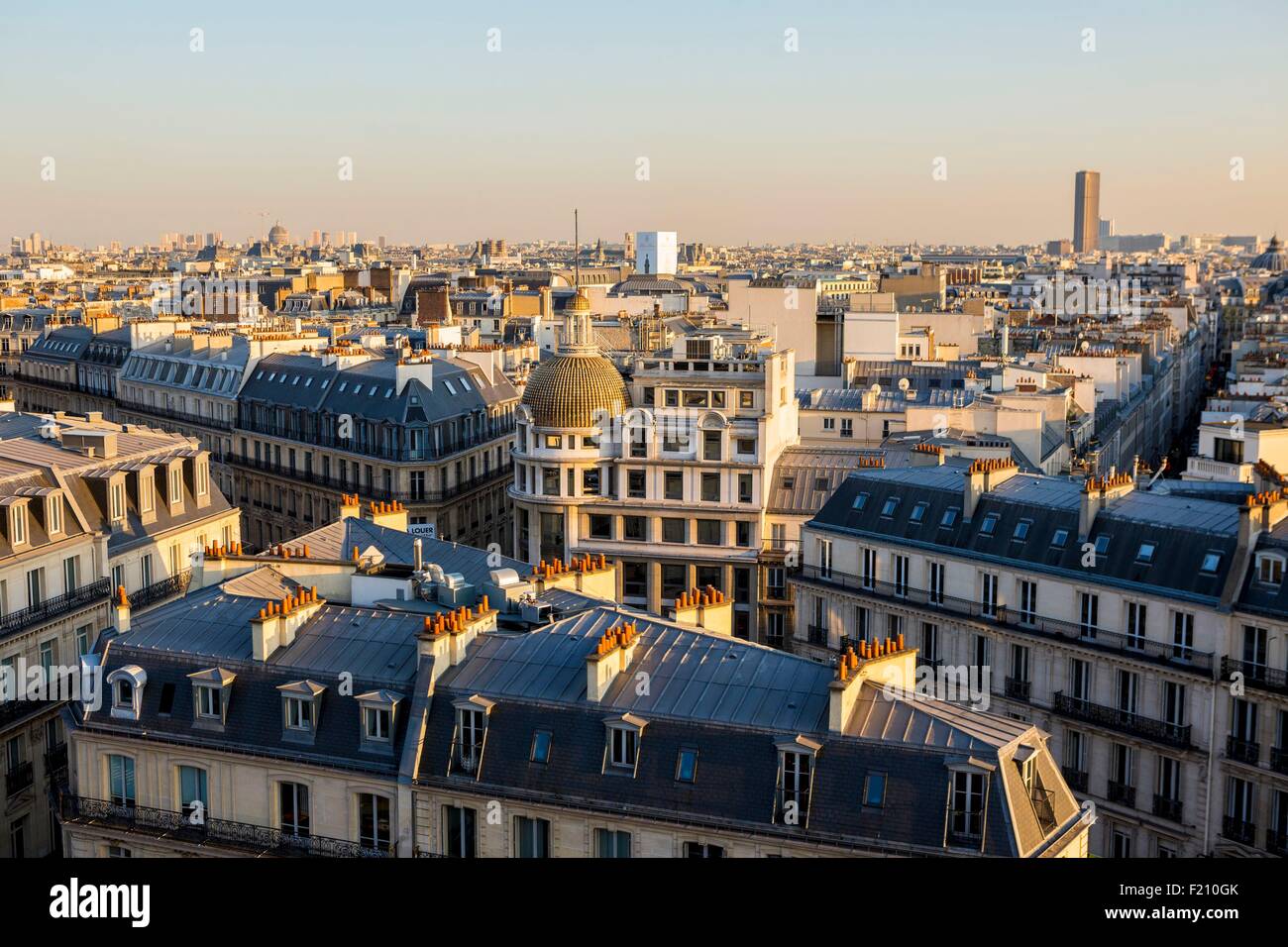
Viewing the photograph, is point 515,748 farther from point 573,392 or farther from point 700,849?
point 573,392

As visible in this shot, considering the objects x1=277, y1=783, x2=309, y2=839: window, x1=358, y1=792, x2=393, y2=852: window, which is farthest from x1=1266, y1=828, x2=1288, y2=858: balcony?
x1=277, y1=783, x2=309, y2=839: window

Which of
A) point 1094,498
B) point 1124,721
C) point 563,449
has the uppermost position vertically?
point 1094,498

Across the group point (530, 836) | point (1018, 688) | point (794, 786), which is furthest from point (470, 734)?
point (1018, 688)

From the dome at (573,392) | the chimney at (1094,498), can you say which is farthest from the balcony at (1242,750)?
the dome at (573,392)

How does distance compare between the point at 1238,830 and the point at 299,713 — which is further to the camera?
the point at 1238,830
